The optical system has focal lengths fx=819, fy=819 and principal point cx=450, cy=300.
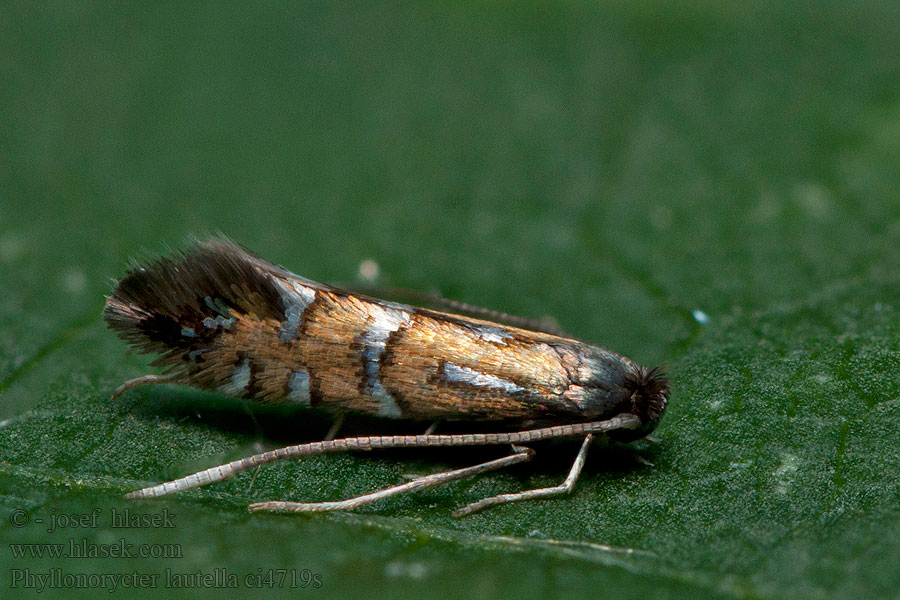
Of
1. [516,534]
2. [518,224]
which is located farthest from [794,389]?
[518,224]

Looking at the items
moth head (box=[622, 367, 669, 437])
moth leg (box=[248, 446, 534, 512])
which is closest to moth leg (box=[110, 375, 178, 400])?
moth leg (box=[248, 446, 534, 512])

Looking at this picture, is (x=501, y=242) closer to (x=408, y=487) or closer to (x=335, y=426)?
(x=335, y=426)

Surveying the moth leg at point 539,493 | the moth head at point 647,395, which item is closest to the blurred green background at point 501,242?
the moth leg at point 539,493

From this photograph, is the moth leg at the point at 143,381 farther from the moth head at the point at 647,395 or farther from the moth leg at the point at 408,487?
the moth head at the point at 647,395

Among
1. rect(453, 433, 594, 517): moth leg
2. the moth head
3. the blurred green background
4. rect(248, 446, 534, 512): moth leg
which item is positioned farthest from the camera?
the moth head

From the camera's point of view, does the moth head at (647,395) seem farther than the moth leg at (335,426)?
No

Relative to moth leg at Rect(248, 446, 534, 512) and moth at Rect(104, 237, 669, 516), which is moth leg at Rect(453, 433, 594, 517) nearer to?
moth at Rect(104, 237, 669, 516)
